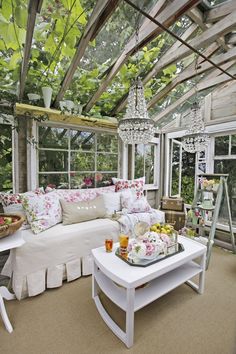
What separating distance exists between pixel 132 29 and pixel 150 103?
1.29m

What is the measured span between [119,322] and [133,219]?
52.0 inches

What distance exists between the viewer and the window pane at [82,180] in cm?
309

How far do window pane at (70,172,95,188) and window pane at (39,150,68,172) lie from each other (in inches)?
7.8

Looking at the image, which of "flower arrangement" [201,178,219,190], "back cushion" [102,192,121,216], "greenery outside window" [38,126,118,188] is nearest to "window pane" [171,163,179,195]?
"flower arrangement" [201,178,219,190]

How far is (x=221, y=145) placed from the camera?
315 centimetres

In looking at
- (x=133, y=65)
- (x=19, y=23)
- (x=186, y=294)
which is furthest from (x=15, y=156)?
(x=186, y=294)

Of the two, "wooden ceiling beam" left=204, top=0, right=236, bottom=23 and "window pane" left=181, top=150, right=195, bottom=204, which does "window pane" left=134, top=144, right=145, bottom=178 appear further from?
"wooden ceiling beam" left=204, top=0, right=236, bottom=23

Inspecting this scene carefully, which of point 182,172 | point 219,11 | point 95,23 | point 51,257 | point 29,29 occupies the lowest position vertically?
point 51,257

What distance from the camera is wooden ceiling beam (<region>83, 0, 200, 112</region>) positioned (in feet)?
5.10

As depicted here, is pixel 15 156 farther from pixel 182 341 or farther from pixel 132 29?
pixel 182 341

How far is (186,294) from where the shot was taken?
197 centimetres

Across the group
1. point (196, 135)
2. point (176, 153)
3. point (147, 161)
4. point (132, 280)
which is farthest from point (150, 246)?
point (176, 153)

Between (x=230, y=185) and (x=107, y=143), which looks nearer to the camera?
(x=230, y=185)

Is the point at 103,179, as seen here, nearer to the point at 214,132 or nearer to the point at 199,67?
the point at 214,132
